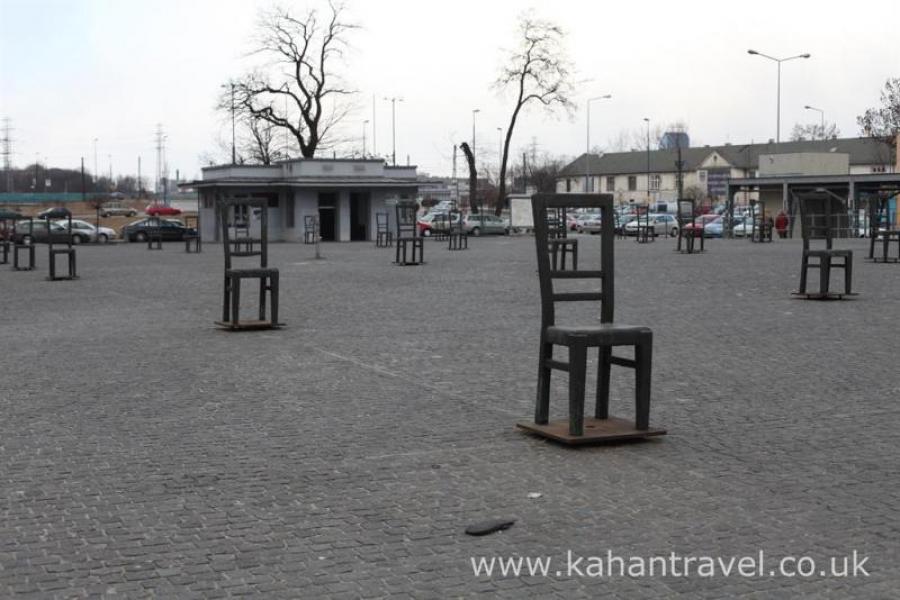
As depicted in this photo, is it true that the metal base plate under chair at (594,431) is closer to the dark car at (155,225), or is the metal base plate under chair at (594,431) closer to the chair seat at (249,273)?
the chair seat at (249,273)

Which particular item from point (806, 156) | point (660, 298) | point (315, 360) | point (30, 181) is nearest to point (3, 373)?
point (315, 360)

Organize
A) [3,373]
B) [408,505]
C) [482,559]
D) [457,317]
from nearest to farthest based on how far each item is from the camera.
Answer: [482,559] < [408,505] < [3,373] < [457,317]

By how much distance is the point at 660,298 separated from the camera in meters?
20.2

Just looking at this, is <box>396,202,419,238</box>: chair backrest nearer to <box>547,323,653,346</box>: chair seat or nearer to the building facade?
<box>547,323,653,346</box>: chair seat

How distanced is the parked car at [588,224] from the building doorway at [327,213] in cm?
1756

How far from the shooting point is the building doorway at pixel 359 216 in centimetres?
6819

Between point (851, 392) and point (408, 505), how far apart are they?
5.09 m

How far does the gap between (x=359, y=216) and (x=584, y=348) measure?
61958 millimetres

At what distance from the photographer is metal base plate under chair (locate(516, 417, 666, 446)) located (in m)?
7.43

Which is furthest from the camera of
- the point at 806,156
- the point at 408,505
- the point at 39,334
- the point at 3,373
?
the point at 806,156

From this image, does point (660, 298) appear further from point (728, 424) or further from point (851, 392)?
point (728, 424)

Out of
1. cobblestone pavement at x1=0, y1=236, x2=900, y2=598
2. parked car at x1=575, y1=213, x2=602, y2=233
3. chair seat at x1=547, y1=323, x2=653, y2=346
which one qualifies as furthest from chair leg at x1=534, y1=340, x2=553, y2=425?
parked car at x1=575, y1=213, x2=602, y2=233

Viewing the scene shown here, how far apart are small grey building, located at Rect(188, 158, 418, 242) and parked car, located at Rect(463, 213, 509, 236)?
655cm

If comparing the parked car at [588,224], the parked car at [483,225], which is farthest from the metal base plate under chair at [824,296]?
the parked car at [588,224]
